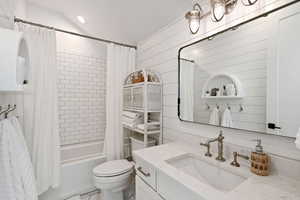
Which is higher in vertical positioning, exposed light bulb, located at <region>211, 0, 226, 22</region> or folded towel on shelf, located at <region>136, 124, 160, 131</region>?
exposed light bulb, located at <region>211, 0, 226, 22</region>

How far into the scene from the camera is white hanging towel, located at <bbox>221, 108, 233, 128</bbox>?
3.57ft

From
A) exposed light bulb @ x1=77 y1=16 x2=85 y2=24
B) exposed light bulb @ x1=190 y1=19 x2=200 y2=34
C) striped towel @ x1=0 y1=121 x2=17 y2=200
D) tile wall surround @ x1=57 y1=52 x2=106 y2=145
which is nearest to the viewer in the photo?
striped towel @ x1=0 y1=121 x2=17 y2=200

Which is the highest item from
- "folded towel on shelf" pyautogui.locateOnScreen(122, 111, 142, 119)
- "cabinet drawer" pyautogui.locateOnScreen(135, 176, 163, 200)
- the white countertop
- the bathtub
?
"folded towel on shelf" pyautogui.locateOnScreen(122, 111, 142, 119)

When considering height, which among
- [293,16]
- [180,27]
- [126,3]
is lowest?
[293,16]

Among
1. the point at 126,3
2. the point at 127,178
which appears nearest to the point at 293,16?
the point at 126,3

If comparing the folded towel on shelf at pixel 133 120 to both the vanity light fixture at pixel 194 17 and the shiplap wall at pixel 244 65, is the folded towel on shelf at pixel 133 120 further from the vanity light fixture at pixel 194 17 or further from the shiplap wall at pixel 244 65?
the vanity light fixture at pixel 194 17

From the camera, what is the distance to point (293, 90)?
791 mm

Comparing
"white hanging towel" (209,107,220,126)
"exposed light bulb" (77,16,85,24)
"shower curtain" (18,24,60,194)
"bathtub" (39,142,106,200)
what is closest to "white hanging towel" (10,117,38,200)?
"shower curtain" (18,24,60,194)

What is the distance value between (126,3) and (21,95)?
1492mm

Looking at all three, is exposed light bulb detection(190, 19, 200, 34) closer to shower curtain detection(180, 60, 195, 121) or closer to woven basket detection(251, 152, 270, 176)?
shower curtain detection(180, 60, 195, 121)

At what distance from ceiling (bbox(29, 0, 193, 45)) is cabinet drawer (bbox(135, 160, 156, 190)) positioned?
1.52 m

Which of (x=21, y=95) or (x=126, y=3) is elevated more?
(x=126, y=3)

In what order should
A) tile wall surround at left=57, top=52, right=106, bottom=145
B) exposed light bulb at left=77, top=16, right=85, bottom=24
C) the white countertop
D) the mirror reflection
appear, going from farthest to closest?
tile wall surround at left=57, top=52, right=106, bottom=145
exposed light bulb at left=77, top=16, right=85, bottom=24
the mirror reflection
the white countertop

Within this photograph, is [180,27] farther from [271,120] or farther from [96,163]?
[96,163]
